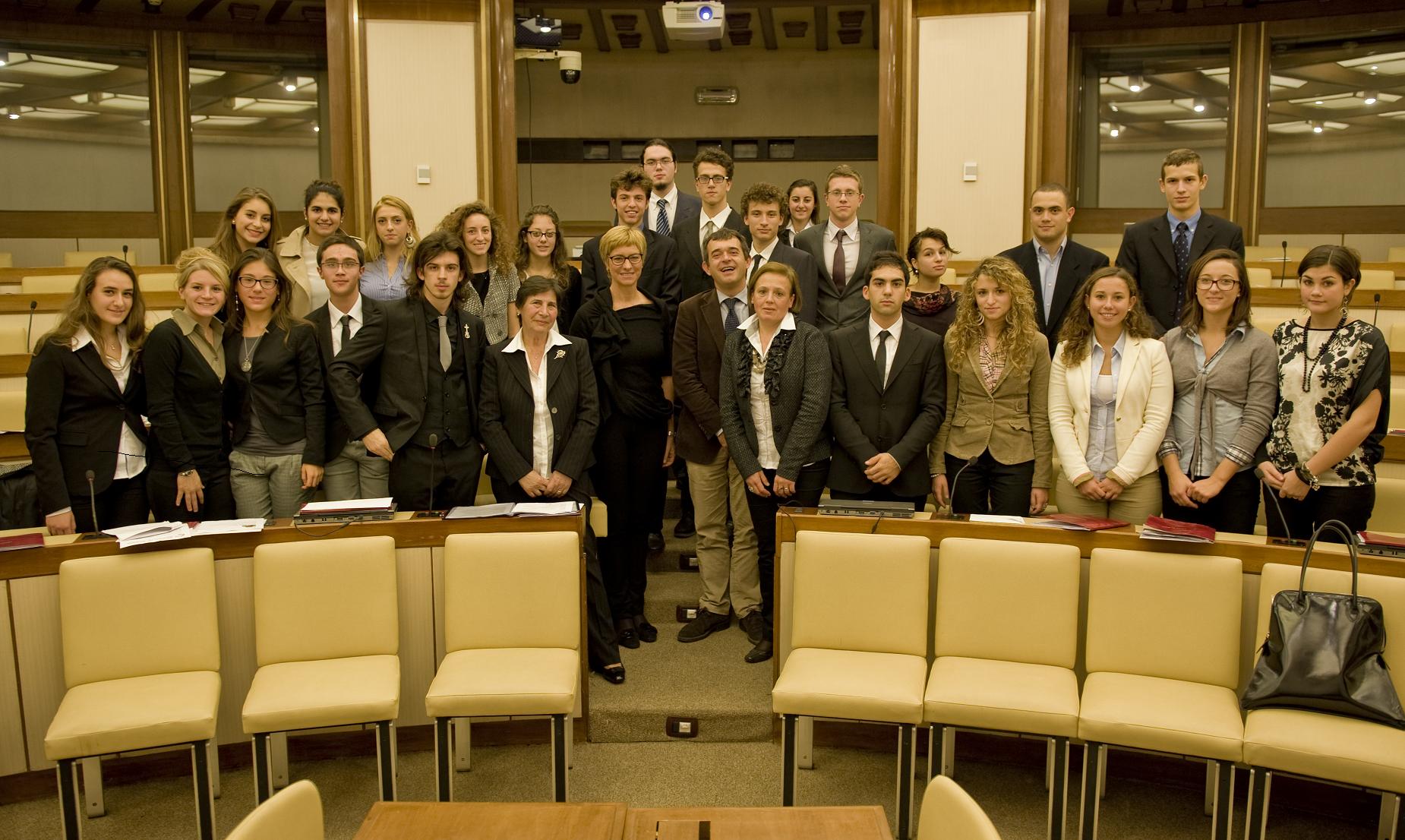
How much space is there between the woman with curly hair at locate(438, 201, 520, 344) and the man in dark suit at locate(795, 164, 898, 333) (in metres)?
1.08

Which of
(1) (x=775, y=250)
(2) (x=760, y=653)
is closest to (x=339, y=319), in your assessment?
(1) (x=775, y=250)

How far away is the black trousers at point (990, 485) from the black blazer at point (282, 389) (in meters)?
1.97

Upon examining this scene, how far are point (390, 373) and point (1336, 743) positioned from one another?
2.67m

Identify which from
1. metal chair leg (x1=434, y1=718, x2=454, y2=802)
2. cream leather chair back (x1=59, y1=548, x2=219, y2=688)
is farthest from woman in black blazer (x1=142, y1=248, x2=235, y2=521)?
metal chair leg (x1=434, y1=718, x2=454, y2=802)

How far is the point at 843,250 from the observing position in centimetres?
396

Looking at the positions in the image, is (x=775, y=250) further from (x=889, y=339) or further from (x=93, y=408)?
(x=93, y=408)

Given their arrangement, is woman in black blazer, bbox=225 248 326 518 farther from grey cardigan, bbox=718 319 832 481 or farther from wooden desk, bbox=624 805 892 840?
wooden desk, bbox=624 805 892 840

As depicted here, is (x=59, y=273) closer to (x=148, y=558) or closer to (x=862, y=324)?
(x=148, y=558)

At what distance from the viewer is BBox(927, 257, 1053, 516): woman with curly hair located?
10.7 ft

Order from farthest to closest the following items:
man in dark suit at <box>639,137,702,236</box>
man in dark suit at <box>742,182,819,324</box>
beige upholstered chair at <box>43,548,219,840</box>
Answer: man in dark suit at <box>639,137,702,236</box>
man in dark suit at <box>742,182,819,324</box>
beige upholstered chair at <box>43,548,219,840</box>

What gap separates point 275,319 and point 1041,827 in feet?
8.61

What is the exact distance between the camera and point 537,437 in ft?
11.1

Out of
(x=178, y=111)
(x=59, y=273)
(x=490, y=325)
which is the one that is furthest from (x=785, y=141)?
(x=490, y=325)

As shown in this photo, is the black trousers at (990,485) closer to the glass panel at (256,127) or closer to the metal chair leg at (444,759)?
the metal chair leg at (444,759)
